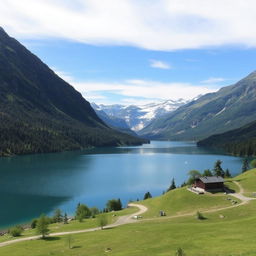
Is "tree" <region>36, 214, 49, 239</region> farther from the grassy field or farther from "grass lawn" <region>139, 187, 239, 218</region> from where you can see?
"grass lawn" <region>139, 187, 239, 218</region>

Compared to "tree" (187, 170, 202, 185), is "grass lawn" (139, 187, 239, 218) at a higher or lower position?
lower

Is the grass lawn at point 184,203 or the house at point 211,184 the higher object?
the house at point 211,184

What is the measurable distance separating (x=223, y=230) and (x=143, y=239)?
1419 cm

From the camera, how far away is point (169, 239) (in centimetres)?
5850

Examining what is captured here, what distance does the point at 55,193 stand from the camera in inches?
6206

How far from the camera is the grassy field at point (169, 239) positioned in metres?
48.7

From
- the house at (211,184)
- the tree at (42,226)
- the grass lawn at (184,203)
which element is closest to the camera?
the tree at (42,226)

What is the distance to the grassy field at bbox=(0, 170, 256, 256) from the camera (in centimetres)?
4866

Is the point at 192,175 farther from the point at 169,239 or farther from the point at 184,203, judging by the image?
the point at 169,239

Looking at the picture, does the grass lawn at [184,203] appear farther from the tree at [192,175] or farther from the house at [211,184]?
the tree at [192,175]

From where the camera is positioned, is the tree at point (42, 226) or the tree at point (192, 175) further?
the tree at point (192, 175)

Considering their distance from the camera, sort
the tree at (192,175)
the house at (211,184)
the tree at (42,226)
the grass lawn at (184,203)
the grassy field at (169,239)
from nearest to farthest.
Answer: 1. the grassy field at (169,239)
2. the tree at (42,226)
3. the grass lawn at (184,203)
4. the house at (211,184)
5. the tree at (192,175)

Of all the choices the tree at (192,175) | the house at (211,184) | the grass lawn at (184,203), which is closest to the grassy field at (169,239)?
the grass lawn at (184,203)

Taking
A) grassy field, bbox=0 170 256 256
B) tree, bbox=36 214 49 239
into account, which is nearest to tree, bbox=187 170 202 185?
grassy field, bbox=0 170 256 256
